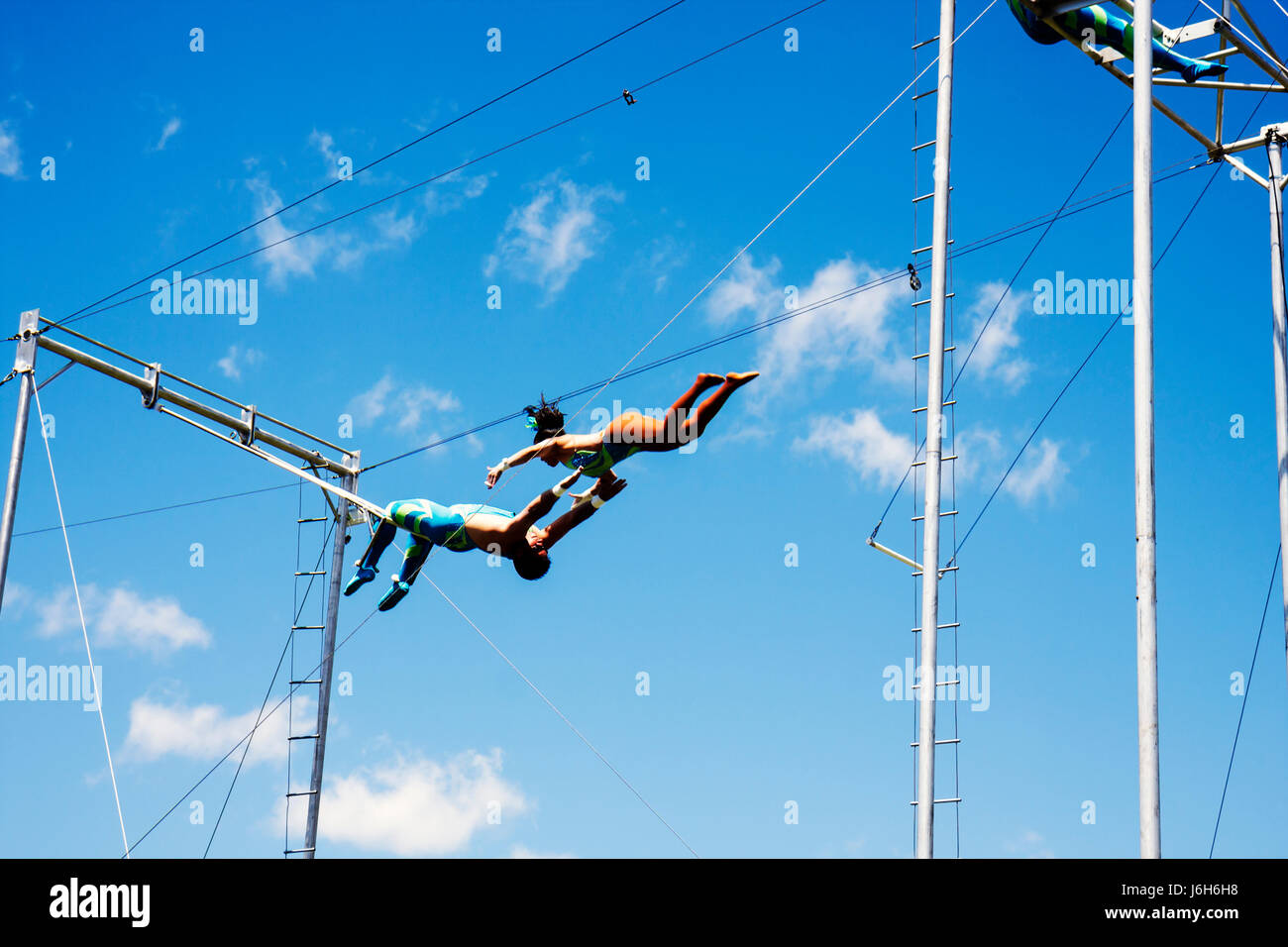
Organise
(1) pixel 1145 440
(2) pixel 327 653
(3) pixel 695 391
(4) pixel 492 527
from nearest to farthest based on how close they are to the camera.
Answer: (1) pixel 1145 440 → (3) pixel 695 391 → (4) pixel 492 527 → (2) pixel 327 653

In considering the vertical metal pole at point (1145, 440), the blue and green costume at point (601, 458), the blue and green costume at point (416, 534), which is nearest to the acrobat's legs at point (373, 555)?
the blue and green costume at point (416, 534)

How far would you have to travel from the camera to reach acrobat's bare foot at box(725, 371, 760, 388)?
11336mm

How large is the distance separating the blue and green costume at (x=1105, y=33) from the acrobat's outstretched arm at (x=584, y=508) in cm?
554

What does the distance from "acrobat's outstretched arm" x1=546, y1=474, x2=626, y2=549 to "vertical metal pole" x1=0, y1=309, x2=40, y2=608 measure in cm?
548

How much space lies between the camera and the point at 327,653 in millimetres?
17453

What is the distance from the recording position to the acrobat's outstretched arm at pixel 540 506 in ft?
40.3

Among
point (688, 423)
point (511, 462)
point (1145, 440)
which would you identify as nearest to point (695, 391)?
point (688, 423)

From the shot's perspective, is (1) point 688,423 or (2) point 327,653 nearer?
(1) point 688,423

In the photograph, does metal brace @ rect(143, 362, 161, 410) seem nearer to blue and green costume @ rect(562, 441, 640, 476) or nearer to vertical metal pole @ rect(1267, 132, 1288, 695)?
blue and green costume @ rect(562, 441, 640, 476)

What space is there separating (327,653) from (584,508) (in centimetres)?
607

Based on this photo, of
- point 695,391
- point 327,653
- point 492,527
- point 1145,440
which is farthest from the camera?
point 327,653

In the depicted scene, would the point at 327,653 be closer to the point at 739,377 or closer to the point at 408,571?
the point at 408,571
